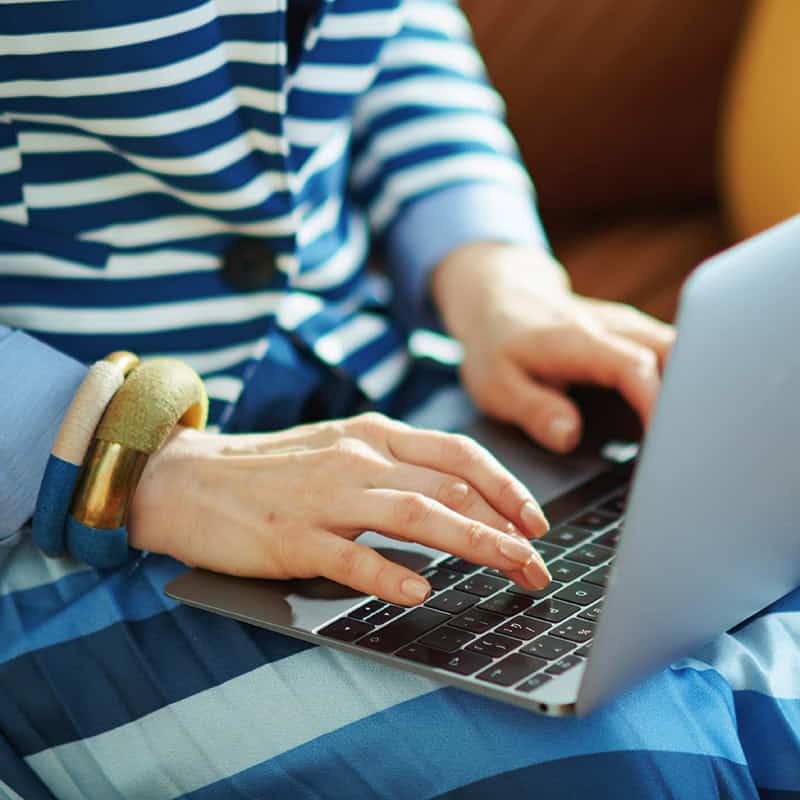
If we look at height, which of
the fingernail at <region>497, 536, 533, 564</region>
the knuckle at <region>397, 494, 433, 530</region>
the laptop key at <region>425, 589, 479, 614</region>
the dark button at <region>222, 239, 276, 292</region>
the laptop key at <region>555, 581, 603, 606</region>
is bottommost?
the laptop key at <region>555, 581, 603, 606</region>

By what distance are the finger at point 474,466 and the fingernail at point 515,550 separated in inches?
1.1

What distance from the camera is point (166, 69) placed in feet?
1.72

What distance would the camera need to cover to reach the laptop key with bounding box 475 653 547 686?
15.3 inches

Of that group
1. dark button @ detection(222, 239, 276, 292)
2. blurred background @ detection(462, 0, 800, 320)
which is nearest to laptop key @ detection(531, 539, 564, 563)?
dark button @ detection(222, 239, 276, 292)

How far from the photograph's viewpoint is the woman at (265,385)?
1.38 feet

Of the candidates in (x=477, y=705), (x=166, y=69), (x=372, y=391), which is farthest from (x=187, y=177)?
(x=477, y=705)

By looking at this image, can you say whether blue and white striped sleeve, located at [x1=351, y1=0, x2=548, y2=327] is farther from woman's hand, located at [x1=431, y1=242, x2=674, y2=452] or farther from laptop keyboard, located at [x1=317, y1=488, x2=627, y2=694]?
laptop keyboard, located at [x1=317, y1=488, x2=627, y2=694]

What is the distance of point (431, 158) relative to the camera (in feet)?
2.47

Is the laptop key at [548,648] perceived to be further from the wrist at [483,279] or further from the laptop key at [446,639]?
the wrist at [483,279]

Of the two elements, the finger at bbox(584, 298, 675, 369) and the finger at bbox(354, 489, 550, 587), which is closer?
the finger at bbox(354, 489, 550, 587)

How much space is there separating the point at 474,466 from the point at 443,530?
39mm

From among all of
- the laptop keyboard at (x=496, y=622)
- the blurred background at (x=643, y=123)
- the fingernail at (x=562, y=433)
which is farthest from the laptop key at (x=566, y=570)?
the blurred background at (x=643, y=123)

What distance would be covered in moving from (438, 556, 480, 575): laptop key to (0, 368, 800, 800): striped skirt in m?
0.07

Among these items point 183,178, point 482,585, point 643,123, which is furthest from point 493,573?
point 643,123
